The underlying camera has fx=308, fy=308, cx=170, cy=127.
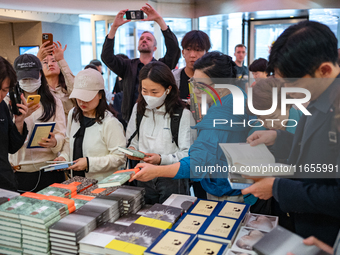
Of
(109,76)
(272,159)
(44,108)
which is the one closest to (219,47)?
(109,76)

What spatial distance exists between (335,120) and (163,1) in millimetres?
6152

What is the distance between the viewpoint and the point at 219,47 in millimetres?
7938

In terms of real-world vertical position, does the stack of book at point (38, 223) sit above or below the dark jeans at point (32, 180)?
above

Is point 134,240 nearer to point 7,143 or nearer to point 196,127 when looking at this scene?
point 196,127

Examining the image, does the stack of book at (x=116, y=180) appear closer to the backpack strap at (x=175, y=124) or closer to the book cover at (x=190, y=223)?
the book cover at (x=190, y=223)

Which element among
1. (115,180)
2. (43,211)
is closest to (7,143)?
(43,211)

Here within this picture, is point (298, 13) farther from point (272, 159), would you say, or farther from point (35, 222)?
point (35, 222)

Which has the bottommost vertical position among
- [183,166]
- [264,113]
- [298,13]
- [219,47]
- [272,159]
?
[183,166]

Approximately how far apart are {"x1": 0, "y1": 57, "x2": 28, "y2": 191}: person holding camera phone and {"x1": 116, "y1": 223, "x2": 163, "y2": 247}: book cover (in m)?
1.13

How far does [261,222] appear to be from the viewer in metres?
1.58

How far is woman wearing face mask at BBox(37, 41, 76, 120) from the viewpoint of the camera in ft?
11.7

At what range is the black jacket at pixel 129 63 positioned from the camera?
3.15 m

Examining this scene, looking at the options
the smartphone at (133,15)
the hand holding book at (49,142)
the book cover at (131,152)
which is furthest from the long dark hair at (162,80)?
the smartphone at (133,15)

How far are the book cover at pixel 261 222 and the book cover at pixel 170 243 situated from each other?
14.2 inches
